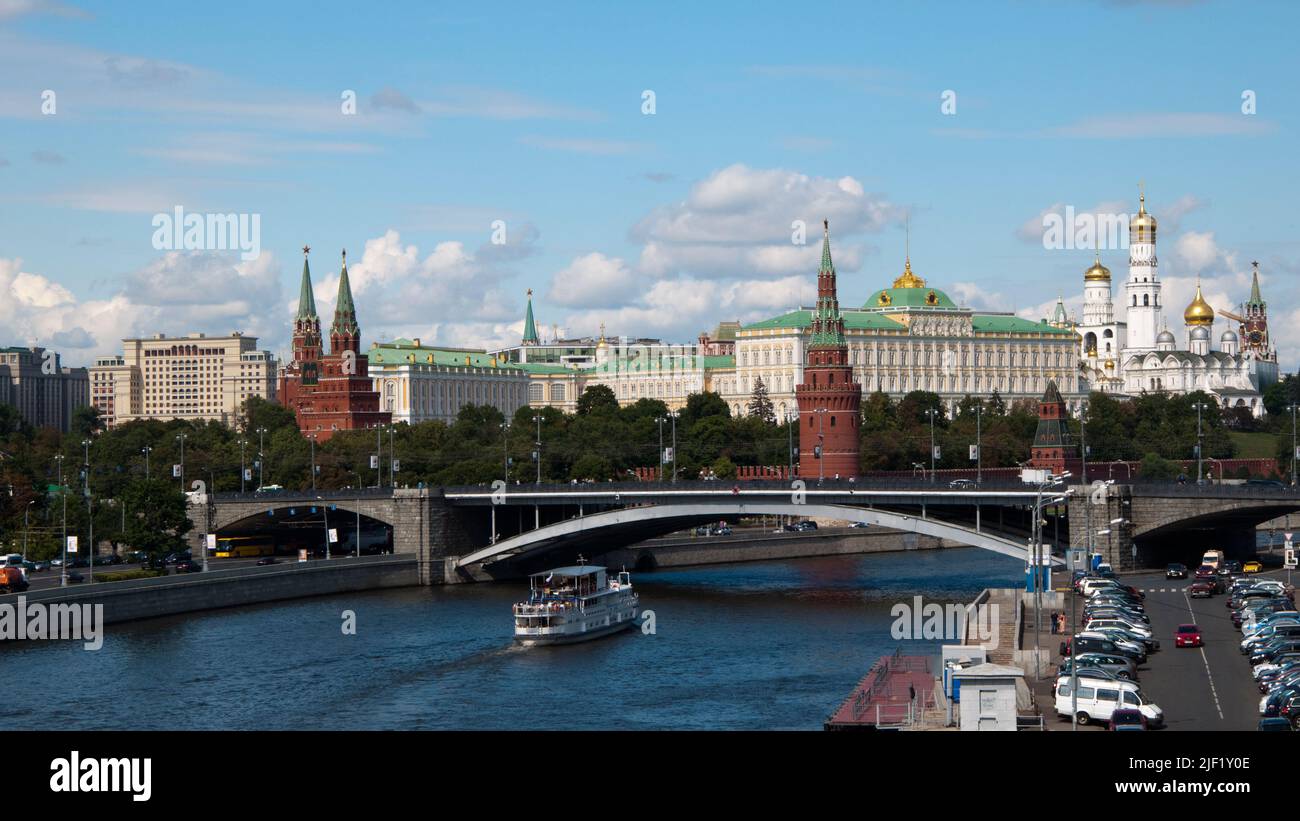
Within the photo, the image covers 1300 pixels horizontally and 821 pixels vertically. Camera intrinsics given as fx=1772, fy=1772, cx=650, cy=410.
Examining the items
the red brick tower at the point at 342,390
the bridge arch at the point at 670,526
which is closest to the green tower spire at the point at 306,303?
the red brick tower at the point at 342,390

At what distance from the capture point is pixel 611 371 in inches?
7569

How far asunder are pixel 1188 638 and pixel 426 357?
14614 centimetres

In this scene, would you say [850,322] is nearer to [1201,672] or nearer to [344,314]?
[344,314]

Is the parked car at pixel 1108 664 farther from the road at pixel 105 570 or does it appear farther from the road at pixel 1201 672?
the road at pixel 105 570

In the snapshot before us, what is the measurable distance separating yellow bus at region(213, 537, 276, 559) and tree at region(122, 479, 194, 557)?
13.3 metres

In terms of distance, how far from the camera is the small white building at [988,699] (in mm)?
28453

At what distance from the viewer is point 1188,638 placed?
142ft

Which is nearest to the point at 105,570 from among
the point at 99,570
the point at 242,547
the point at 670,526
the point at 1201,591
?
the point at 99,570

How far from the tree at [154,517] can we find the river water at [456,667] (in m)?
6.28

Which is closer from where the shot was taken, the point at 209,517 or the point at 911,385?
the point at 209,517

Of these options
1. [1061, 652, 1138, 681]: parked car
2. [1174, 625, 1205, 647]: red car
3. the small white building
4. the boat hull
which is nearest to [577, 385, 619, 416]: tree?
the boat hull
